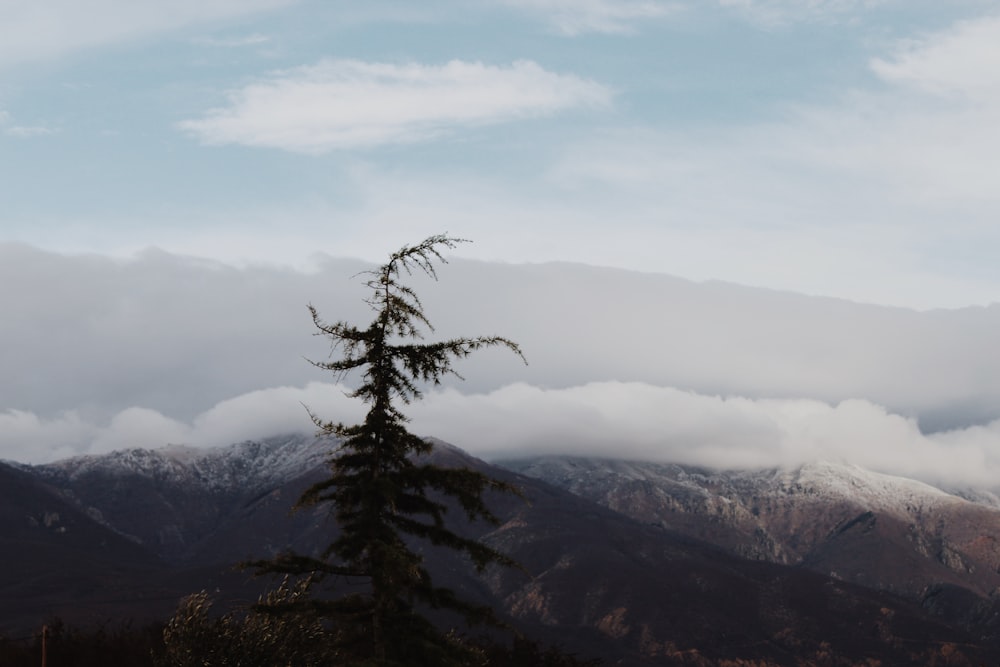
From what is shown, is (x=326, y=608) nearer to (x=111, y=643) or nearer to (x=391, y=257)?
(x=391, y=257)

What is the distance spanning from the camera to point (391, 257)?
90.6ft

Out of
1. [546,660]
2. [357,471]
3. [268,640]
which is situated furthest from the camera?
[546,660]

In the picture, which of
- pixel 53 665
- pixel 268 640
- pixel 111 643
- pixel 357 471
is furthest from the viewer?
pixel 111 643

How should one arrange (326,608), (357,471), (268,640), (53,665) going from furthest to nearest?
(53,665)
(268,640)
(357,471)
(326,608)

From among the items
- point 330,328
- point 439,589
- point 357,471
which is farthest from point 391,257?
point 439,589

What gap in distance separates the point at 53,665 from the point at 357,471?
36.4m

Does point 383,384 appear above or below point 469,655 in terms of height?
above

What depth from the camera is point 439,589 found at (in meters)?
27.8

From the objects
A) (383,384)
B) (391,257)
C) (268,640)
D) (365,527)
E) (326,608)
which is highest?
(391,257)

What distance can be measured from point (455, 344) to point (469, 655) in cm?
736

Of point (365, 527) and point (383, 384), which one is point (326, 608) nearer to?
point (365, 527)

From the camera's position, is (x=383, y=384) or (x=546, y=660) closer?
(x=383, y=384)

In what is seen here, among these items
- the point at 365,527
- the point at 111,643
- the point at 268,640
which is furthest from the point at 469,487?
the point at 111,643

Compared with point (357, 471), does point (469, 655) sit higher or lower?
lower
